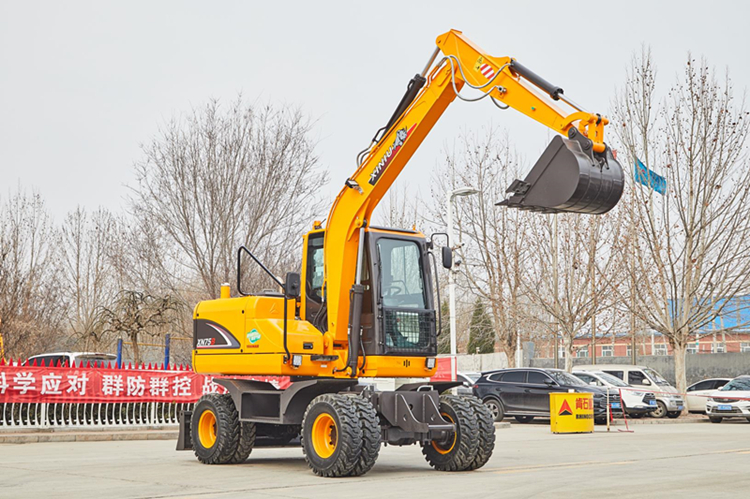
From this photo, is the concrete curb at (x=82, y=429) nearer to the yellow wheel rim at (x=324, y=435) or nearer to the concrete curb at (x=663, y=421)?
the yellow wheel rim at (x=324, y=435)

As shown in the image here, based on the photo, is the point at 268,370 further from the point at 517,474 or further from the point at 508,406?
the point at 508,406

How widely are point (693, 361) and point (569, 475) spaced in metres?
33.6

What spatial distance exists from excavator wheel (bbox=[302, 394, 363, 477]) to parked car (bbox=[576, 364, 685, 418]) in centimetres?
2011

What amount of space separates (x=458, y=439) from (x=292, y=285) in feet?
9.98

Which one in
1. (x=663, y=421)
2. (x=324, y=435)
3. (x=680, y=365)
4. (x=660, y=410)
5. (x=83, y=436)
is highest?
(x=680, y=365)

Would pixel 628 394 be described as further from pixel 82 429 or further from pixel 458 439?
pixel 458 439

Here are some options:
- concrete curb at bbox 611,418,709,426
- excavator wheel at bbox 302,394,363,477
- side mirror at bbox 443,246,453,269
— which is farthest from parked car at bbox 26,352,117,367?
concrete curb at bbox 611,418,709,426

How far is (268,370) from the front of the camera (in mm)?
12039

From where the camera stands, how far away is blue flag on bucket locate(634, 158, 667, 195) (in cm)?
3105

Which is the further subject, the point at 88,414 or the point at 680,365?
the point at 680,365

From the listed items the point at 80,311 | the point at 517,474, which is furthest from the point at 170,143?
the point at 80,311

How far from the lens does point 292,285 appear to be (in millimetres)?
11898

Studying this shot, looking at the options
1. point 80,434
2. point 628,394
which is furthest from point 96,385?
point 628,394

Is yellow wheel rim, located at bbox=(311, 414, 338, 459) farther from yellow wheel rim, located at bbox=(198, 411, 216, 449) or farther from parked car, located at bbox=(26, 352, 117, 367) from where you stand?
parked car, located at bbox=(26, 352, 117, 367)
